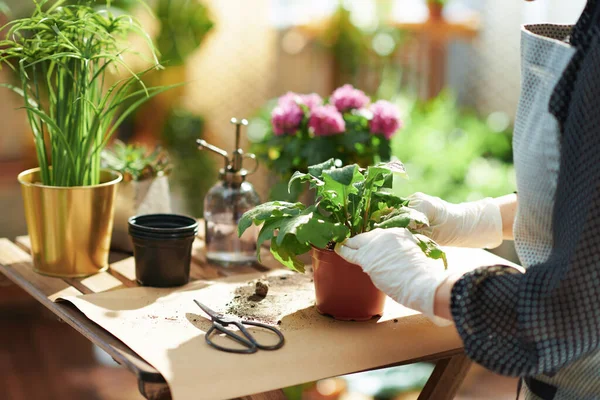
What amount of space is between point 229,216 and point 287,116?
20.5 inches

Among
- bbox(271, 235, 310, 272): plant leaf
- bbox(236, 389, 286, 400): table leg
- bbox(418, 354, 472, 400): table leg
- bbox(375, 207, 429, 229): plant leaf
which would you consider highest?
bbox(375, 207, 429, 229): plant leaf

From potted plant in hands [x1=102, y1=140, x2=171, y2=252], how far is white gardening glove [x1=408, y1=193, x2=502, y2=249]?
628 millimetres

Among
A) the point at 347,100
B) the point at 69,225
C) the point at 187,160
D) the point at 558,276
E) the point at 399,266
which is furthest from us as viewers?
the point at 187,160

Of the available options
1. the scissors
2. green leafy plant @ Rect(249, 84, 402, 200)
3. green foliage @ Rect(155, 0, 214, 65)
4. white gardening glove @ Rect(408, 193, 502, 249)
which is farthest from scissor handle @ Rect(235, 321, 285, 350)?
green foliage @ Rect(155, 0, 214, 65)

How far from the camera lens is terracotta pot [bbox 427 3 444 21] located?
4168 millimetres

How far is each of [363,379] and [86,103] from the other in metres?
1.77

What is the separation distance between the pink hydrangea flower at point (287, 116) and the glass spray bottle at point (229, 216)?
1.43ft

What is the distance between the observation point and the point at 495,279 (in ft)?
3.62

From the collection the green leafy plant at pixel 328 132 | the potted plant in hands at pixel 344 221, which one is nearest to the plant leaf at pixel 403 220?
the potted plant in hands at pixel 344 221

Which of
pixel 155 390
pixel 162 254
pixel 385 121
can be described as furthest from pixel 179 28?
pixel 155 390

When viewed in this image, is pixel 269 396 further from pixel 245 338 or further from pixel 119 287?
pixel 119 287

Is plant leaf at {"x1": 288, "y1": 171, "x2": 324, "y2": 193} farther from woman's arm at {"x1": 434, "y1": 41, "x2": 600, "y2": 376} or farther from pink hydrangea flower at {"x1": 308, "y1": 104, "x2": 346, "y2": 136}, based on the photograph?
pink hydrangea flower at {"x1": 308, "y1": 104, "x2": 346, "y2": 136}

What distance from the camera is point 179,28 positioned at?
12.3 feet

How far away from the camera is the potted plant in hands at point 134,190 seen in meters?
1.76
